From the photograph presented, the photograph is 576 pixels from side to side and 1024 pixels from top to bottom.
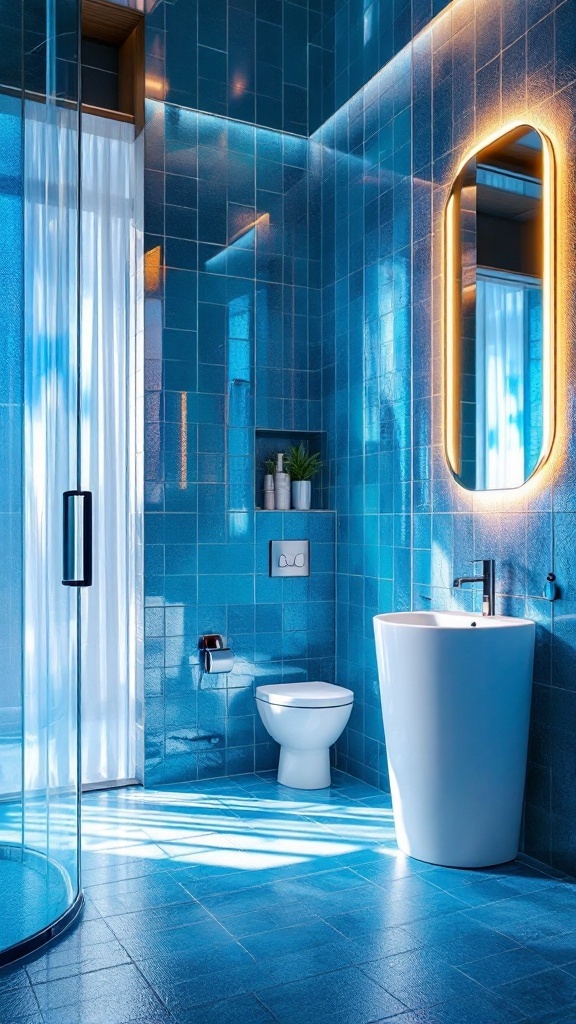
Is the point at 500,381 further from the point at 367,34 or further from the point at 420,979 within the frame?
the point at 367,34

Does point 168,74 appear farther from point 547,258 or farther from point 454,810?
point 454,810

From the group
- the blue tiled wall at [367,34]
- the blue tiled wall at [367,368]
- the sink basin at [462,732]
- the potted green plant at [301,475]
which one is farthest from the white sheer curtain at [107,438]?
the sink basin at [462,732]

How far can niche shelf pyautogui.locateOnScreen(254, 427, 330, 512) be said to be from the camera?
3.68m

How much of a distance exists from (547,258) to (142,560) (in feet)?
6.12

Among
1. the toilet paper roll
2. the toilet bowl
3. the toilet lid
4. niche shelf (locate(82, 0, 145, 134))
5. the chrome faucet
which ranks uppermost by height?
niche shelf (locate(82, 0, 145, 134))

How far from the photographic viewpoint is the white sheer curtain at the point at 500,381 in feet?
8.39

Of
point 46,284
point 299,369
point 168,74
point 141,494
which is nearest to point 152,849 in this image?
point 141,494

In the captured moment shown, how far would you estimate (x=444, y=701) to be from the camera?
237 centimetres

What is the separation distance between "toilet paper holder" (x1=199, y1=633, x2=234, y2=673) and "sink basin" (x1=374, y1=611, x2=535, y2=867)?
101 cm

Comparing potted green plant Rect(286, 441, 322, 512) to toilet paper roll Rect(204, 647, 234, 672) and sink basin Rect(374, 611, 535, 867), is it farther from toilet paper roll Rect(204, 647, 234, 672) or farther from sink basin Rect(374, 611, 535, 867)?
sink basin Rect(374, 611, 535, 867)

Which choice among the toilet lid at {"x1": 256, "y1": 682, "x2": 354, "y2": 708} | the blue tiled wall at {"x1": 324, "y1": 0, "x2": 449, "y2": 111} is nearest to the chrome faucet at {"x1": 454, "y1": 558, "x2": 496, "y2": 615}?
the toilet lid at {"x1": 256, "y1": 682, "x2": 354, "y2": 708}

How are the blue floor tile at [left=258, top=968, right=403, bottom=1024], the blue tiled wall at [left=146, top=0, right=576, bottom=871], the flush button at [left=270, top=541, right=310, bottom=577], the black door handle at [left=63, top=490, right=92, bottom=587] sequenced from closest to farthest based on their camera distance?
the blue floor tile at [left=258, top=968, right=403, bottom=1024] < the black door handle at [left=63, top=490, right=92, bottom=587] < the blue tiled wall at [left=146, top=0, right=576, bottom=871] < the flush button at [left=270, top=541, right=310, bottom=577]

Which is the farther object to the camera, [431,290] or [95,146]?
[95,146]

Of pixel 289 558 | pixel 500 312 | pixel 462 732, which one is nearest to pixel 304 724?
pixel 289 558
